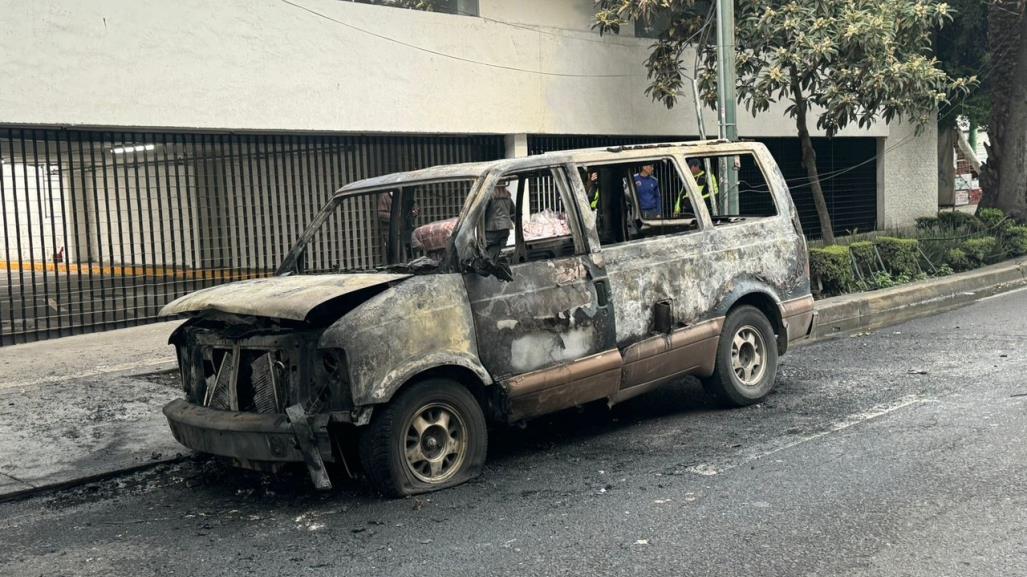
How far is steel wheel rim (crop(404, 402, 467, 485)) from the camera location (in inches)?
220

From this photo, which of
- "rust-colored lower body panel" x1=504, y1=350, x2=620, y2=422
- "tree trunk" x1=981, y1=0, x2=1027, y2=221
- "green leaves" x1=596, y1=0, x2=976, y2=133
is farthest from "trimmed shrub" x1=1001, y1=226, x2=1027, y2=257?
"rust-colored lower body panel" x1=504, y1=350, x2=620, y2=422

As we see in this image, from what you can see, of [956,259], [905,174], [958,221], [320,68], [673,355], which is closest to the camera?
[673,355]

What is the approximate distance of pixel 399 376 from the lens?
5.38m

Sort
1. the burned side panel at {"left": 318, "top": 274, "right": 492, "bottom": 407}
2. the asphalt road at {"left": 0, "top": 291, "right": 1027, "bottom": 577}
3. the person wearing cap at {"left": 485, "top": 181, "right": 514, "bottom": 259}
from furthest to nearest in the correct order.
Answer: the person wearing cap at {"left": 485, "top": 181, "right": 514, "bottom": 259} → the burned side panel at {"left": 318, "top": 274, "right": 492, "bottom": 407} → the asphalt road at {"left": 0, "top": 291, "right": 1027, "bottom": 577}

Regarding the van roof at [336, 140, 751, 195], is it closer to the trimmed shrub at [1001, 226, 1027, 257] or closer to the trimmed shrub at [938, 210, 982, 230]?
the trimmed shrub at [1001, 226, 1027, 257]

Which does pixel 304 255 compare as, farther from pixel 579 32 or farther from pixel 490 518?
pixel 579 32

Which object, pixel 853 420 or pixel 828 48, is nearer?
pixel 853 420

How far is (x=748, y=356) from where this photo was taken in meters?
7.60

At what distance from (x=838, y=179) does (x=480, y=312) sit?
1885 centimetres

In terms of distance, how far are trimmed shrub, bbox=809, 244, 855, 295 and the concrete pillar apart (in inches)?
185

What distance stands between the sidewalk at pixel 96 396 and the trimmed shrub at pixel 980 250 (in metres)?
3.05

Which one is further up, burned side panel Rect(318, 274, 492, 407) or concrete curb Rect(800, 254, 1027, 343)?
burned side panel Rect(318, 274, 492, 407)

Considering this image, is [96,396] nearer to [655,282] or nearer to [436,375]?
[436,375]

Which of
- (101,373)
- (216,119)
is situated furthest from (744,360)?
(216,119)
